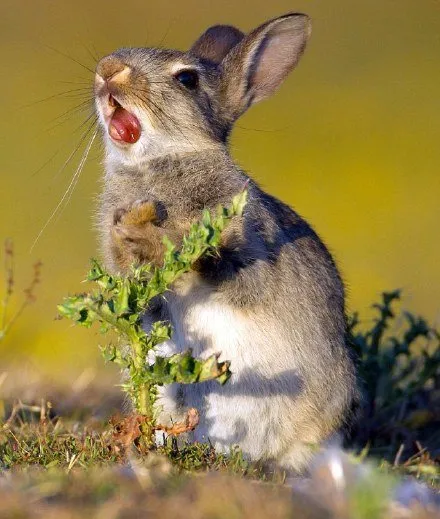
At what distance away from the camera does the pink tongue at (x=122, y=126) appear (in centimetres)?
555

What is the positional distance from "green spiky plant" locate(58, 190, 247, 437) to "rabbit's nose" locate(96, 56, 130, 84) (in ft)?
4.32

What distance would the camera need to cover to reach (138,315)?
443 centimetres

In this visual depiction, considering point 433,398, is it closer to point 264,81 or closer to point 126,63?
point 264,81

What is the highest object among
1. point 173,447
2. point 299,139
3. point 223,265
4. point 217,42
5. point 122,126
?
point 299,139

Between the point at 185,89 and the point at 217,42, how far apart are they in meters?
1.04

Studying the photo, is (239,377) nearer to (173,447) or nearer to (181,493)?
(173,447)

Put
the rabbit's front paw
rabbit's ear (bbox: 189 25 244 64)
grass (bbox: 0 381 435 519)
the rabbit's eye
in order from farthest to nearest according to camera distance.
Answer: rabbit's ear (bbox: 189 25 244 64)
the rabbit's eye
the rabbit's front paw
grass (bbox: 0 381 435 519)

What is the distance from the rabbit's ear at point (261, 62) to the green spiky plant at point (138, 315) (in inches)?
70.5

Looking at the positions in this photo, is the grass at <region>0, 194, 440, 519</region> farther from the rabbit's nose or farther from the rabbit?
the rabbit's nose

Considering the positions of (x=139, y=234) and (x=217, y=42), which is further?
(x=217, y=42)

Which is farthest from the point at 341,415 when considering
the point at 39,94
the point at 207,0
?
the point at 207,0

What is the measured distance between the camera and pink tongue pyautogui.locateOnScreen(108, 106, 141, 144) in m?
5.55

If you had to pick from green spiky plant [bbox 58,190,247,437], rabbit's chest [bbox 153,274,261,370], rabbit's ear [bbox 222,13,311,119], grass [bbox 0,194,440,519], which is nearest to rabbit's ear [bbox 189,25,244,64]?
rabbit's ear [bbox 222,13,311,119]

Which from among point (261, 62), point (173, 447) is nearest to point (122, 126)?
point (261, 62)
